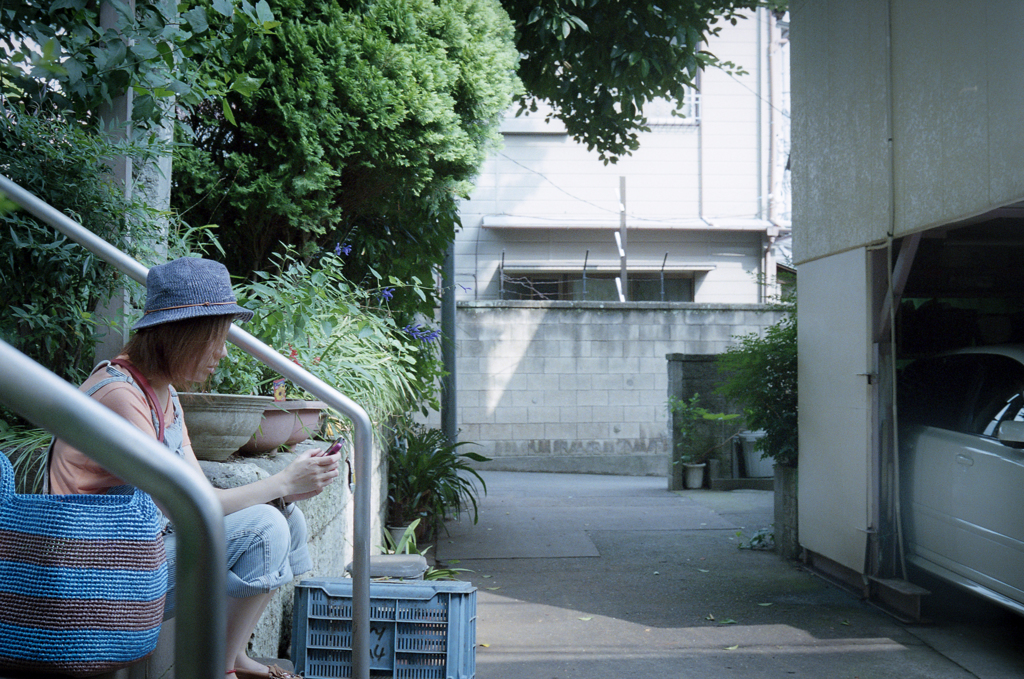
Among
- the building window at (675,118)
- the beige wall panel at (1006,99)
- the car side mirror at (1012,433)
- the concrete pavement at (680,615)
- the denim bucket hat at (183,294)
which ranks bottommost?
the concrete pavement at (680,615)

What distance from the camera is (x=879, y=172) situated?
4.79m

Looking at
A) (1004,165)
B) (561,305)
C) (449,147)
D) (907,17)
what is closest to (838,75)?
(907,17)

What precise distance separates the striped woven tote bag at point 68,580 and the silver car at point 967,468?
11.8ft

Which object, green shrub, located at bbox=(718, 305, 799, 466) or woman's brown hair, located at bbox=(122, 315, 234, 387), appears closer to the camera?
woman's brown hair, located at bbox=(122, 315, 234, 387)

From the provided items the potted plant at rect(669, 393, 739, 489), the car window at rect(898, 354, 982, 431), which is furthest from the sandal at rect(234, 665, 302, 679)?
the potted plant at rect(669, 393, 739, 489)

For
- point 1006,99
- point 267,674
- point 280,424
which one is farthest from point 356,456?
point 1006,99

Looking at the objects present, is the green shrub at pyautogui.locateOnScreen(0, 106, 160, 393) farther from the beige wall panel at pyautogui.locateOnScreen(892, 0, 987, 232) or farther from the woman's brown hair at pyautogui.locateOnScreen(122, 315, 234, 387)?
the beige wall panel at pyautogui.locateOnScreen(892, 0, 987, 232)

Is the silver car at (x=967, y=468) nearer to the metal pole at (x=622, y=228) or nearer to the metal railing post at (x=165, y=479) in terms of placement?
the metal railing post at (x=165, y=479)

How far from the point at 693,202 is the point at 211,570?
15772mm

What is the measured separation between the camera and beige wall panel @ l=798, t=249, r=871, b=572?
492 centimetres

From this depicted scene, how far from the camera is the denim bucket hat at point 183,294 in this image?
2.13 metres

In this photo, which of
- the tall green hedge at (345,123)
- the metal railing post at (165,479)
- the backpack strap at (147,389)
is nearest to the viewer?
the metal railing post at (165,479)

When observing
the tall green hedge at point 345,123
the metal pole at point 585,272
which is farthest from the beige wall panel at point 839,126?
the metal pole at point 585,272

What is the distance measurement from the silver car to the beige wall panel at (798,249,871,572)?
0.92 ft
